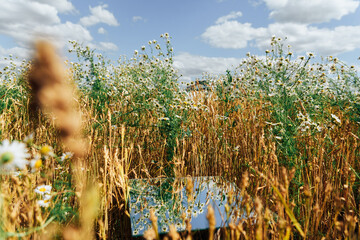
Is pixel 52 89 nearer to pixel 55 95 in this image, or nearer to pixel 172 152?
pixel 55 95

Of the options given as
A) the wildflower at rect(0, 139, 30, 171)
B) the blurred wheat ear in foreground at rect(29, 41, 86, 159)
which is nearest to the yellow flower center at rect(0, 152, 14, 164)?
the wildflower at rect(0, 139, 30, 171)

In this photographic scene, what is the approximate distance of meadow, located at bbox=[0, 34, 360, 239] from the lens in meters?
0.88

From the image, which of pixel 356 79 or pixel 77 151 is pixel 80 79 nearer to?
pixel 356 79

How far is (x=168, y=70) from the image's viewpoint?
3.97 meters

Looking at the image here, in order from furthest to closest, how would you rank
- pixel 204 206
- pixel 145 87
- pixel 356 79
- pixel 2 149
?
pixel 145 87 < pixel 356 79 < pixel 204 206 < pixel 2 149

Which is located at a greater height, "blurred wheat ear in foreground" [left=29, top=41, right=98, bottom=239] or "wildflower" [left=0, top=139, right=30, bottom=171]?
"blurred wheat ear in foreground" [left=29, top=41, right=98, bottom=239]

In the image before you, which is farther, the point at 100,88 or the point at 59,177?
the point at 100,88

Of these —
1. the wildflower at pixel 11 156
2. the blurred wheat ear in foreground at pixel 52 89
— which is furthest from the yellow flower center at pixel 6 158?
the blurred wheat ear in foreground at pixel 52 89

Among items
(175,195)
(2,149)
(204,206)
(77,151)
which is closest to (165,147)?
(175,195)

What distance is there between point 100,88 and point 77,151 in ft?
11.3

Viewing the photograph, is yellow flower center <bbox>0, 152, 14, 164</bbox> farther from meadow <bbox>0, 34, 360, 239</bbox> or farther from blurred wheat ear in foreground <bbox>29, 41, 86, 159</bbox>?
blurred wheat ear in foreground <bbox>29, 41, 86, 159</bbox>

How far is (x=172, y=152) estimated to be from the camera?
2660 millimetres

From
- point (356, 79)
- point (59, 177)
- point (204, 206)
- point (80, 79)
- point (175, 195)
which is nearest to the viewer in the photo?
point (204, 206)

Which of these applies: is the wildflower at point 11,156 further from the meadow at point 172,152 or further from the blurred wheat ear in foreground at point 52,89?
the blurred wheat ear in foreground at point 52,89
